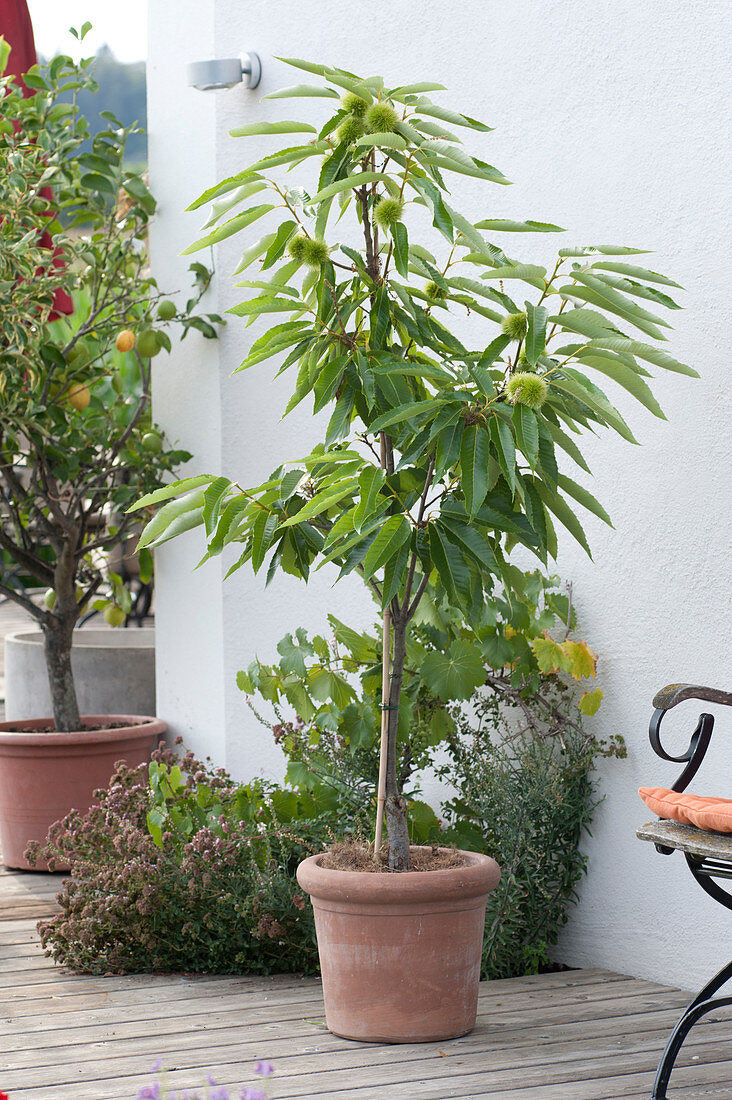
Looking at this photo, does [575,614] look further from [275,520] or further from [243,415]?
[243,415]

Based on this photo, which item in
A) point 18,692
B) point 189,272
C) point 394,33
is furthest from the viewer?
point 18,692

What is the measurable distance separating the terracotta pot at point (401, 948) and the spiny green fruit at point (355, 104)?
51.7 inches

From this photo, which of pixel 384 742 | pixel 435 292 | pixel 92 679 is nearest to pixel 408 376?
pixel 435 292

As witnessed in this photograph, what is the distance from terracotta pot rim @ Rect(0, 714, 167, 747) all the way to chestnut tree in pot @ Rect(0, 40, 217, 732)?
0.16 meters

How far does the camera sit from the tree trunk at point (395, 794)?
2291mm

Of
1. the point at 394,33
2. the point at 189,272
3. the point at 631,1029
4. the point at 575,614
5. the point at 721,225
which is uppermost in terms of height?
the point at 394,33

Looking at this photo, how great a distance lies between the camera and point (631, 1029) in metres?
2.31

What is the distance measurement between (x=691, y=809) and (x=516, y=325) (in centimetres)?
81

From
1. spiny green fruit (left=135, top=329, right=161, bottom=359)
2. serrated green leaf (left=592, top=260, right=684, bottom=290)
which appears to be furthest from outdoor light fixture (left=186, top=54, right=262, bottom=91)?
serrated green leaf (left=592, top=260, right=684, bottom=290)

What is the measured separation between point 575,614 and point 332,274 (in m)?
1.13

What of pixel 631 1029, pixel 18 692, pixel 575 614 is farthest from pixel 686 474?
pixel 18 692

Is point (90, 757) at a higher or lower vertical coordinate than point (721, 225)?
lower

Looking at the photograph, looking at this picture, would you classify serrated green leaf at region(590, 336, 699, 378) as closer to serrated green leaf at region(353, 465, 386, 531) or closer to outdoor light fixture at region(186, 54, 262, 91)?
serrated green leaf at region(353, 465, 386, 531)

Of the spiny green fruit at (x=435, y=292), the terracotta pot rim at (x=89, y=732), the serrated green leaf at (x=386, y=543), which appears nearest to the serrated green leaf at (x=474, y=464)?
the serrated green leaf at (x=386, y=543)
